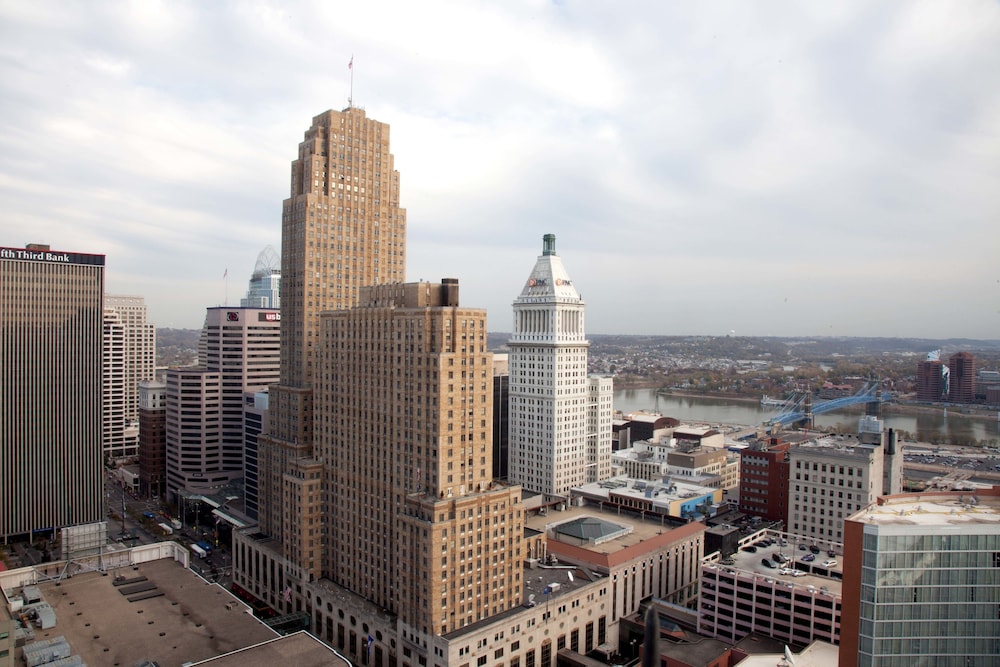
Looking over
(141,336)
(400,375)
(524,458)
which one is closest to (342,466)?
(400,375)

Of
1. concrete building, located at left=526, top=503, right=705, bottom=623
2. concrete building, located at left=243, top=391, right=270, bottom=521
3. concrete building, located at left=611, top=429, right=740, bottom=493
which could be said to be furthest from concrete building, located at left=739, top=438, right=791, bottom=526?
concrete building, located at left=243, top=391, right=270, bottom=521

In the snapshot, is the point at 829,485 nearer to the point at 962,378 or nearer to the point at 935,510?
the point at 935,510

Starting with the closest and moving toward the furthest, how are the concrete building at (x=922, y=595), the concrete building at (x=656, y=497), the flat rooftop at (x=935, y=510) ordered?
the concrete building at (x=922, y=595) < the flat rooftop at (x=935, y=510) < the concrete building at (x=656, y=497)

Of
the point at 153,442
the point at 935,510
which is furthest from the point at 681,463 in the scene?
the point at 153,442

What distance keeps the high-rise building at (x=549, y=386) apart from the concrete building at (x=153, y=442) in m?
69.7

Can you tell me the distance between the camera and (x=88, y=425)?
99.5 meters

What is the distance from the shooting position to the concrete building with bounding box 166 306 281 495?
120 metres

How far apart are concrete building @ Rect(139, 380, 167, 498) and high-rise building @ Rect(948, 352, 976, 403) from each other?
188 meters

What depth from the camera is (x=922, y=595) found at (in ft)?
127

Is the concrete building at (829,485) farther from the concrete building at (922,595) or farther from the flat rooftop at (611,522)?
the concrete building at (922,595)

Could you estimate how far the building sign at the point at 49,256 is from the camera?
9400 centimetres

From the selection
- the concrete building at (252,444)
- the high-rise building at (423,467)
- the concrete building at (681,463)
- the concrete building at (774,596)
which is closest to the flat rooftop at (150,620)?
the high-rise building at (423,467)

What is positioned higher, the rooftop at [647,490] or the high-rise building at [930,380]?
the high-rise building at [930,380]

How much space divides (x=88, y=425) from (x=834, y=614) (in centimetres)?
9785
